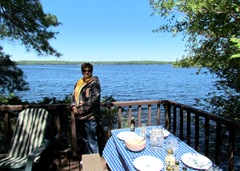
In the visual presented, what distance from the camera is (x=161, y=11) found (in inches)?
122

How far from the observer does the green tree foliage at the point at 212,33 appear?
216 centimetres

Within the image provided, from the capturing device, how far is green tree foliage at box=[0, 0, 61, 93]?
602cm

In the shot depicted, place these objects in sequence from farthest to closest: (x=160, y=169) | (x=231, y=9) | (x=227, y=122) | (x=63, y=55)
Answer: (x=63, y=55)
(x=227, y=122)
(x=231, y=9)
(x=160, y=169)

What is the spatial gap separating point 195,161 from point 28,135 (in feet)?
7.63

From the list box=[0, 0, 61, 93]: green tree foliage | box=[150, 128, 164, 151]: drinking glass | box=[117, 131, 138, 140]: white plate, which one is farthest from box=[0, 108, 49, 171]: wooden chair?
box=[0, 0, 61, 93]: green tree foliage

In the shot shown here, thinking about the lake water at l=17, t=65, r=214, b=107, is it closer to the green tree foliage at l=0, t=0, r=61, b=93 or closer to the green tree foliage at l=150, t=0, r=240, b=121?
the green tree foliage at l=150, t=0, r=240, b=121

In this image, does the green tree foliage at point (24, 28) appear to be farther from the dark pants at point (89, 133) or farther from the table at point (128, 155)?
the table at point (128, 155)

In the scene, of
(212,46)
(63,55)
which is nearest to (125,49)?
(63,55)

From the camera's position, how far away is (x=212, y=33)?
273 centimetres

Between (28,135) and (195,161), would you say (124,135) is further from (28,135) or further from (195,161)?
(28,135)

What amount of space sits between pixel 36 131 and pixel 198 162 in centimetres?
227

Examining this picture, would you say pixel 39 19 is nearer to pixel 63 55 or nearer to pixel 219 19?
pixel 63 55

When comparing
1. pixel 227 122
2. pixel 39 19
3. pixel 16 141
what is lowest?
pixel 16 141

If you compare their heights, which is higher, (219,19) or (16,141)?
(219,19)
